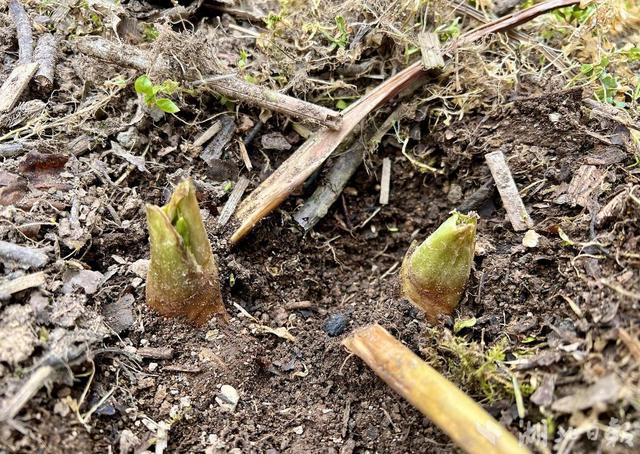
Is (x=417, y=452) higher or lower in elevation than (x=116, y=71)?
lower

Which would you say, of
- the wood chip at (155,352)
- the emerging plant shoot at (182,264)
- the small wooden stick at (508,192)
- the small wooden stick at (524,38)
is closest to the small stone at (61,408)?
the wood chip at (155,352)

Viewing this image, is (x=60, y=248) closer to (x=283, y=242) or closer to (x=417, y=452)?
(x=283, y=242)

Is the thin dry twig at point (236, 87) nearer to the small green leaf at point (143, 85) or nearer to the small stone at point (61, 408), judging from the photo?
the small green leaf at point (143, 85)

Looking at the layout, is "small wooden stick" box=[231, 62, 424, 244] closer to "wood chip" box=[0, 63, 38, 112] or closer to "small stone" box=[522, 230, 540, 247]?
"small stone" box=[522, 230, 540, 247]

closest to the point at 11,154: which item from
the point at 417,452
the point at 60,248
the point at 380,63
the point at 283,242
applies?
the point at 60,248

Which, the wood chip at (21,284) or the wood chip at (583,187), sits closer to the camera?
the wood chip at (21,284)

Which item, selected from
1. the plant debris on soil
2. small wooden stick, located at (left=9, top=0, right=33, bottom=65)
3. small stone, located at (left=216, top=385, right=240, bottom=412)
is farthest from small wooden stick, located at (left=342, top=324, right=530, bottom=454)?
small wooden stick, located at (left=9, top=0, right=33, bottom=65)
